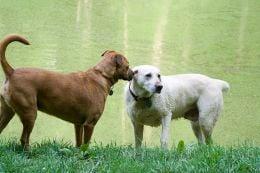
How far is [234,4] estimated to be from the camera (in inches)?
772

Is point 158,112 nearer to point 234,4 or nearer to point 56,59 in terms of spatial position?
point 56,59

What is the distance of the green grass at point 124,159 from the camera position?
470 centimetres

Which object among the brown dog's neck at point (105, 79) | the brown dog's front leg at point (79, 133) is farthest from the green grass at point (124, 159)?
the brown dog's neck at point (105, 79)

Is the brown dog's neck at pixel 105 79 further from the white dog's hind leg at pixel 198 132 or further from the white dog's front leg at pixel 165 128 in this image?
the white dog's hind leg at pixel 198 132

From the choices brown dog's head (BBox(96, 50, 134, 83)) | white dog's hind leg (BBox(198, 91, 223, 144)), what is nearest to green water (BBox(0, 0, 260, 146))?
white dog's hind leg (BBox(198, 91, 223, 144))

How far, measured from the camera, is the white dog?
6973mm

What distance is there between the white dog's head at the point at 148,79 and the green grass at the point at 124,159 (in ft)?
4.02

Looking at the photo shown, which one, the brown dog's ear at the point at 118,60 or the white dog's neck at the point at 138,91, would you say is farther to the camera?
the white dog's neck at the point at 138,91

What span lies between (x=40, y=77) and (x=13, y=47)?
293 inches

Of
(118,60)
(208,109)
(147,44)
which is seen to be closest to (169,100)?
(208,109)

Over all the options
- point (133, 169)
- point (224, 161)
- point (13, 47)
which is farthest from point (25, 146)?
point (13, 47)

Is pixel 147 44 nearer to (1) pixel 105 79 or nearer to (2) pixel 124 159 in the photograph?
(1) pixel 105 79

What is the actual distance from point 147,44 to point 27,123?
9093 millimetres

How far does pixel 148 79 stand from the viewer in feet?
22.6
